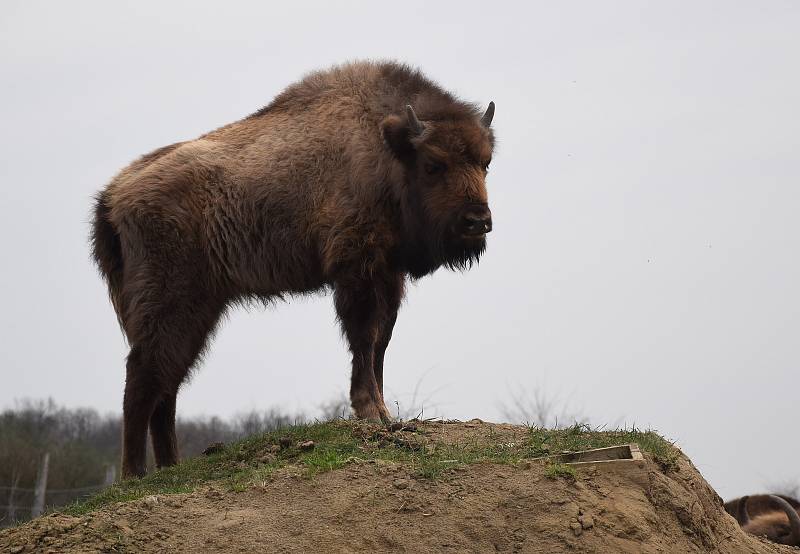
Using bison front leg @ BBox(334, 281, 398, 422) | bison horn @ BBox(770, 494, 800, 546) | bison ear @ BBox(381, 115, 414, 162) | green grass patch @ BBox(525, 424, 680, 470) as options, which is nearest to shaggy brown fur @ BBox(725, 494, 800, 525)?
bison horn @ BBox(770, 494, 800, 546)

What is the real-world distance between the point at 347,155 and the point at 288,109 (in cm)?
117

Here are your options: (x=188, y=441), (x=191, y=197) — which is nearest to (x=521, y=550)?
(x=191, y=197)

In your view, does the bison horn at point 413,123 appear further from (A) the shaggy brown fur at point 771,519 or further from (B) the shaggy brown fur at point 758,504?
(B) the shaggy brown fur at point 758,504

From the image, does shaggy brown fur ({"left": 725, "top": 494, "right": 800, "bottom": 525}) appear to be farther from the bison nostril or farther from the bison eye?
the bison eye

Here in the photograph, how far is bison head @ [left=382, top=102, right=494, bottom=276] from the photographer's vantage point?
887 centimetres

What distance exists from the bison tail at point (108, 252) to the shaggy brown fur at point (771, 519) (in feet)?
19.5

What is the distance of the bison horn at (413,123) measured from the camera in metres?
8.98

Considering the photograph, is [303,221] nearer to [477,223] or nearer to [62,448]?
[477,223]

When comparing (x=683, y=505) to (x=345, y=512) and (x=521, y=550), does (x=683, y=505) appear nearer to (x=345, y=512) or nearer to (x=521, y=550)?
(x=521, y=550)

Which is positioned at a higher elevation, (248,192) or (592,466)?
(248,192)

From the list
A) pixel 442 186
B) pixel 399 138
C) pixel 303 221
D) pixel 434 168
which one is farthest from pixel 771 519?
pixel 303 221

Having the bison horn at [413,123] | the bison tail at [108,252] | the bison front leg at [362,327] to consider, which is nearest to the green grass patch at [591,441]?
the bison front leg at [362,327]

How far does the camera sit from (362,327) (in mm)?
8914

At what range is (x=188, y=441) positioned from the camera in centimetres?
3381
